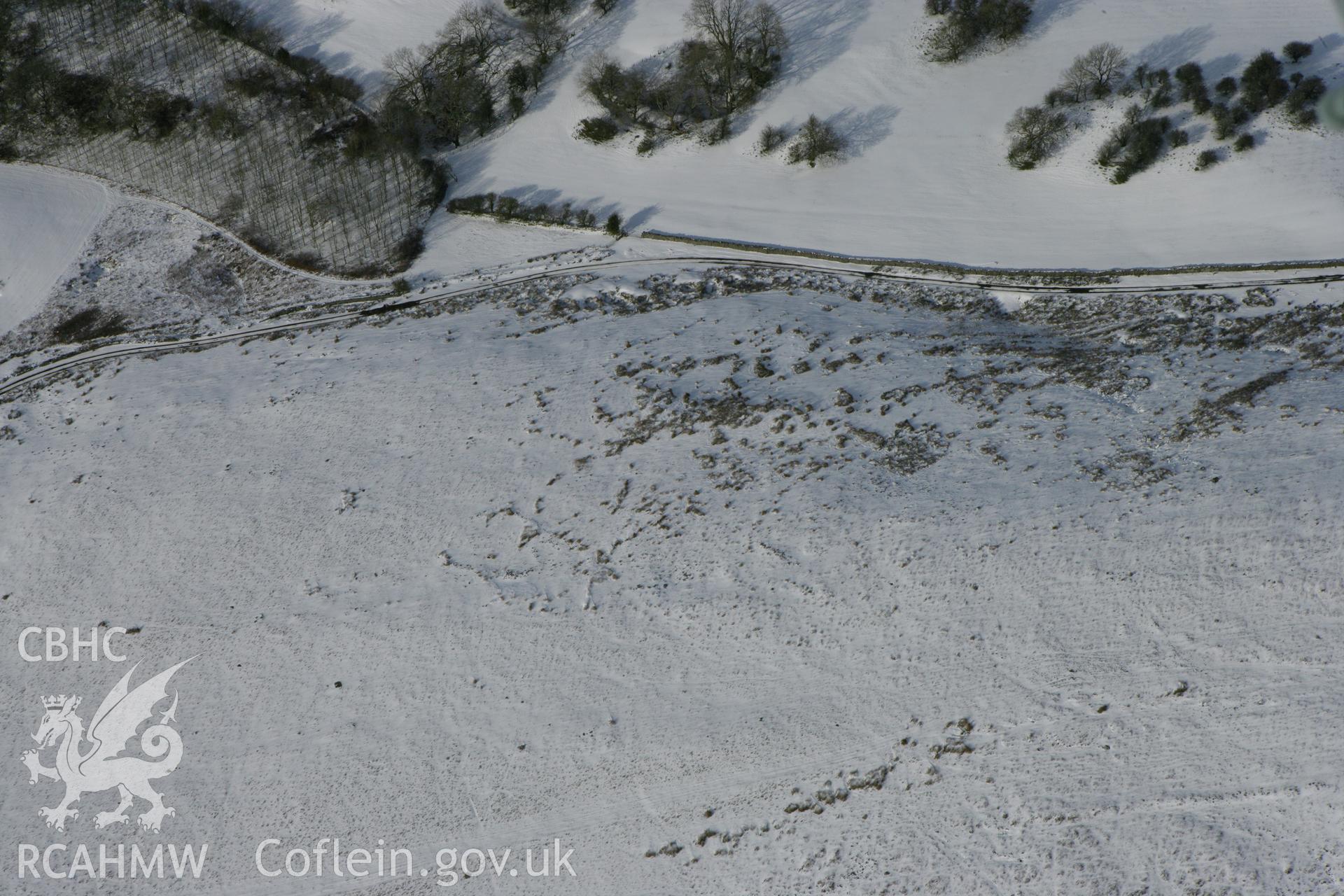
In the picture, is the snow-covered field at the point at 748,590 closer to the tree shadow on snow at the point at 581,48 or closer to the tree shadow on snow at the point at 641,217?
the tree shadow on snow at the point at 641,217

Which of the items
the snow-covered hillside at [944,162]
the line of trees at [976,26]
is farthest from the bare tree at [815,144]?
the line of trees at [976,26]

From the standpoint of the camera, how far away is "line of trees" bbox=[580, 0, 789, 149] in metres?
51.1

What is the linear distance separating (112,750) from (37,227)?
3450cm

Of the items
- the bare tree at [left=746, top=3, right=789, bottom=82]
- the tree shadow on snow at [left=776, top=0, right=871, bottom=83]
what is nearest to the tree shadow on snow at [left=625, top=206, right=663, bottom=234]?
the bare tree at [left=746, top=3, right=789, bottom=82]

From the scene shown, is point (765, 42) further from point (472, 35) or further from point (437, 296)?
point (437, 296)

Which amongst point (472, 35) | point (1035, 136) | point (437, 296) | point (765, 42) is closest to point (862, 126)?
point (765, 42)

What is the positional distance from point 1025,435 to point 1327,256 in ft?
64.8

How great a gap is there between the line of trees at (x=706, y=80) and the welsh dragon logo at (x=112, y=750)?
123 feet

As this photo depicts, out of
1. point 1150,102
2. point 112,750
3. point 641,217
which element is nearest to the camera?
point 112,750

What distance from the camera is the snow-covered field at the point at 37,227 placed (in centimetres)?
4897

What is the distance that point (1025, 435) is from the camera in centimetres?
3394

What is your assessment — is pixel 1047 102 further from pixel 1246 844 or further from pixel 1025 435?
pixel 1246 844

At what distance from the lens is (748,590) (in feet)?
106

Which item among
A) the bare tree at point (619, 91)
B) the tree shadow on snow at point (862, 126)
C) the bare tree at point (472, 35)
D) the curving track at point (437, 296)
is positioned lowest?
the curving track at point (437, 296)
